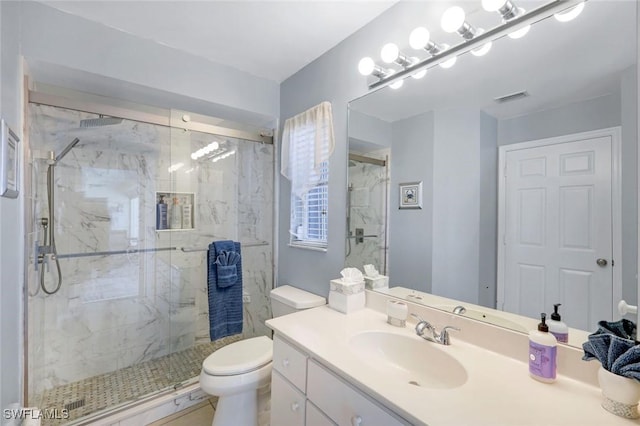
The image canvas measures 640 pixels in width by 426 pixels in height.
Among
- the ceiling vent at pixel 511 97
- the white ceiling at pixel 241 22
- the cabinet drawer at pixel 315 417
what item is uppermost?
the white ceiling at pixel 241 22

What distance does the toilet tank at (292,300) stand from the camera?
1.84 meters

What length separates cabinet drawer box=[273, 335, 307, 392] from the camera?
116cm

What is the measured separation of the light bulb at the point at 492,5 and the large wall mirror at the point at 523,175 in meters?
0.10

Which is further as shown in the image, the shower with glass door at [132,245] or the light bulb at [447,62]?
the shower with glass door at [132,245]

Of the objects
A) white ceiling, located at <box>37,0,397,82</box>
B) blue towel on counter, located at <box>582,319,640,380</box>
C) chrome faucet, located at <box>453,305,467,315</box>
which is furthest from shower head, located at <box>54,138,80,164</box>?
blue towel on counter, located at <box>582,319,640,380</box>

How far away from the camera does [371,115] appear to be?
65.9 inches

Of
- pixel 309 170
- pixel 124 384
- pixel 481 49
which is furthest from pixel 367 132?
pixel 124 384

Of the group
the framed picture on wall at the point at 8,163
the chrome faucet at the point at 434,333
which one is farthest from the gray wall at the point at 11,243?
the chrome faucet at the point at 434,333

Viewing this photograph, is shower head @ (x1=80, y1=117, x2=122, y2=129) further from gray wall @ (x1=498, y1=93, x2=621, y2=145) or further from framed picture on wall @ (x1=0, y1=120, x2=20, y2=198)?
gray wall @ (x1=498, y1=93, x2=621, y2=145)

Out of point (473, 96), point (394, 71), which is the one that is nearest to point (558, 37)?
point (473, 96)

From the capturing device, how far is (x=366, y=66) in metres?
1.54

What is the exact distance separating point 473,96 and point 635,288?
35.1 inches

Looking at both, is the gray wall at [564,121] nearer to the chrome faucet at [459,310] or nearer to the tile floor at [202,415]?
the chrome faucet at [459,310]

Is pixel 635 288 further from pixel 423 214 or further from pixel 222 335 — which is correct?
pixel 222 335
